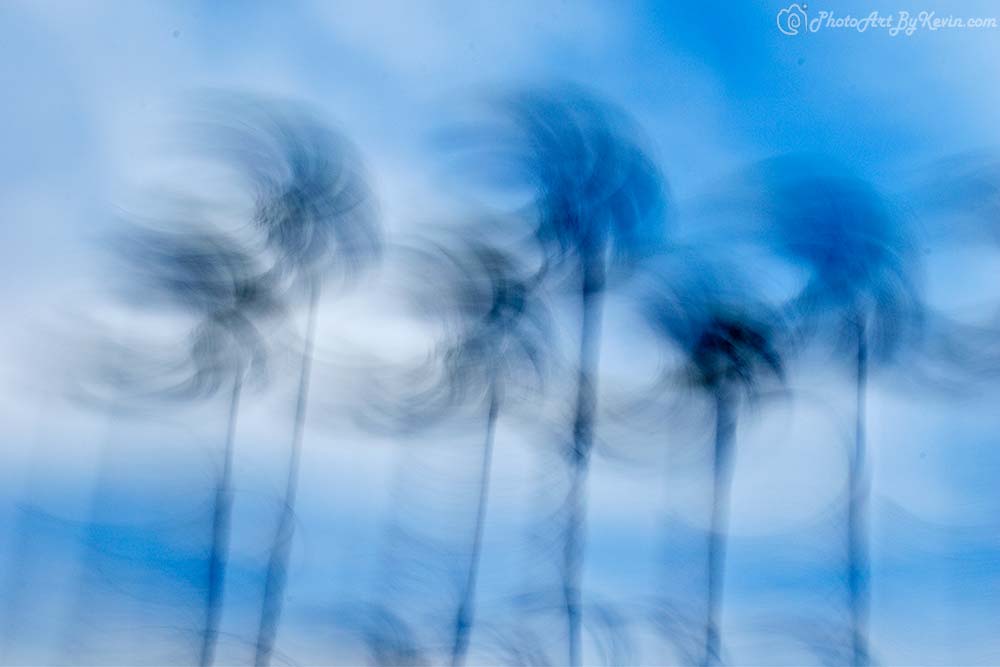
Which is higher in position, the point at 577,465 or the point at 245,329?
the point at 245,329

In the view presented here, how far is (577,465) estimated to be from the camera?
24.9 feet

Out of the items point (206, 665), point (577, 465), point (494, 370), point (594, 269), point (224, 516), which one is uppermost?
point (594, 269)

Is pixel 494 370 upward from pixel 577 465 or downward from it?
upward

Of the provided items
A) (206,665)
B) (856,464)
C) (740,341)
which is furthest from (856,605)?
(206,665)

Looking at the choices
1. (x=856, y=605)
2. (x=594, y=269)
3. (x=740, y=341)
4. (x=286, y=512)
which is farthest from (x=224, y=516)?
(x=856, y=605)

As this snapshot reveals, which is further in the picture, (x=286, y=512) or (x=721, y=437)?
Result: (x=721, y=437)

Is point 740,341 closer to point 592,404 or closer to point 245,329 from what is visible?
Result: point 592,404

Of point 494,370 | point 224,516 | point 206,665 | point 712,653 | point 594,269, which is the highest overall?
point 594,269

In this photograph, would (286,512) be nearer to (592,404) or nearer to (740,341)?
(592,404)

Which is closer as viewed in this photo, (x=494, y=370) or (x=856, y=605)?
(x=856, y=605)

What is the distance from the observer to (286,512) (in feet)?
23.6

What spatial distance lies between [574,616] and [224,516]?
97.6 inches

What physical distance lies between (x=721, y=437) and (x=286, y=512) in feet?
10.2

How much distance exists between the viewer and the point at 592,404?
755 centimetres
